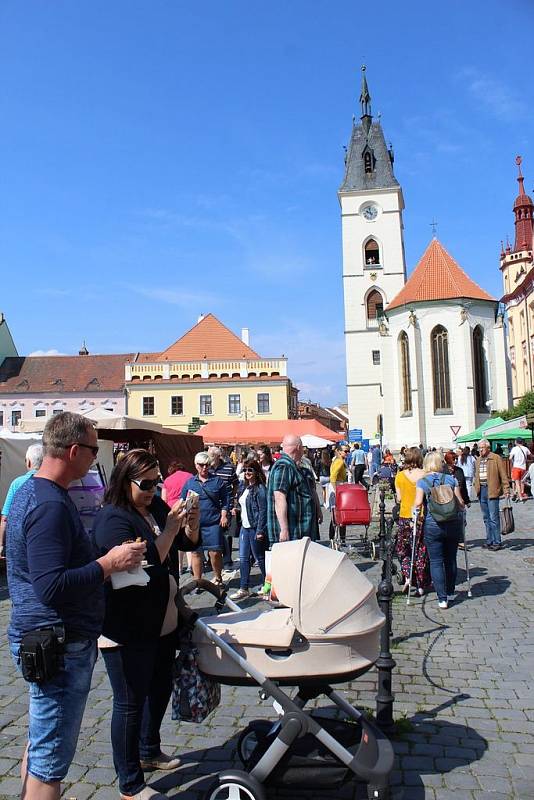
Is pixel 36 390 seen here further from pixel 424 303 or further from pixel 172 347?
A: pixel 424 303

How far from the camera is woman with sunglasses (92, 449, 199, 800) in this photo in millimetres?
3219

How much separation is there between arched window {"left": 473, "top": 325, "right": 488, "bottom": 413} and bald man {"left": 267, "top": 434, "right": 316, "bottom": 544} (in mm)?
43465

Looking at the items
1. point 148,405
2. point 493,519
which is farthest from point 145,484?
point 148,405

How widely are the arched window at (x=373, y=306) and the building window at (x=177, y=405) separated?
17.7m

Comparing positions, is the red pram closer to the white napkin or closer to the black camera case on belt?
the white napkin

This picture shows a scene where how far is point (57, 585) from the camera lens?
2543 millimetres

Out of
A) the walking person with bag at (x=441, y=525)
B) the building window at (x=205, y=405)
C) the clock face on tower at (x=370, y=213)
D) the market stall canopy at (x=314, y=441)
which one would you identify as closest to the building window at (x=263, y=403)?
the building window at (x=205, y=405)

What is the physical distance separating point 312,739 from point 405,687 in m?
1.92

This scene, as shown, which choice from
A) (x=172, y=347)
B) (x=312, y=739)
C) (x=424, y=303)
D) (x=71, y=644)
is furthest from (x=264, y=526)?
(x=172, y=347)

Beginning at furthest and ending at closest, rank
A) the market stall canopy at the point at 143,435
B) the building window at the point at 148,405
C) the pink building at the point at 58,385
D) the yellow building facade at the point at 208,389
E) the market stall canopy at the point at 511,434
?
the pink building at the point at 58,385 → the building window at the point at 148,405 → the yellow building facade at the point at 208,389 → the market stall canopy at the point at 511,434 → the market stall canopy at the point at 143,435

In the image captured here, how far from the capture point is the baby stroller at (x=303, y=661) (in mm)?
3062

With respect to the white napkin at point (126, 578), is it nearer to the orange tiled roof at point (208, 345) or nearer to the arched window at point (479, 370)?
the arched window at point (479, 370)

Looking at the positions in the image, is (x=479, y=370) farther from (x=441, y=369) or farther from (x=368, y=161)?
(x=368, y=161)

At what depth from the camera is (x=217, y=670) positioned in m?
3.20
